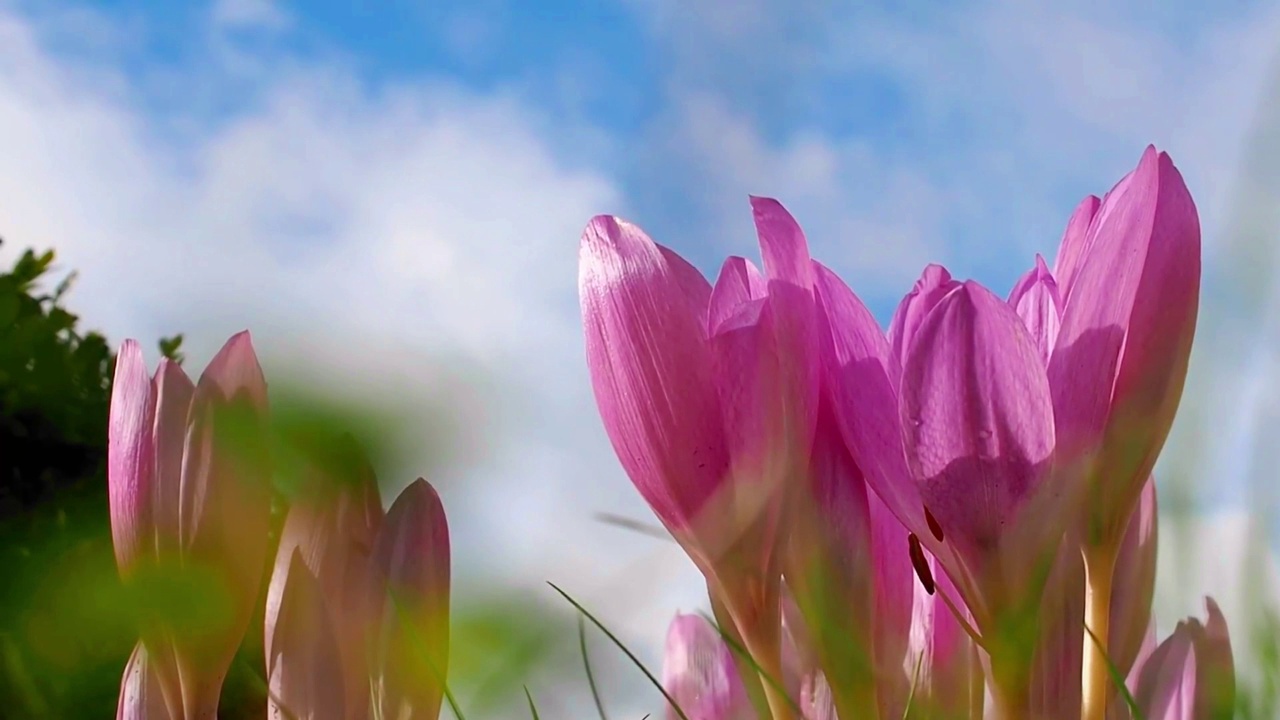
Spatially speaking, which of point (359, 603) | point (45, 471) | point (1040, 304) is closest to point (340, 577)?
point (359, 603)

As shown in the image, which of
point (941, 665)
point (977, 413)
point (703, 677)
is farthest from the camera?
point (703, 677)

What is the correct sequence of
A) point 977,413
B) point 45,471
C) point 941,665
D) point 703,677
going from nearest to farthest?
1. point 977,413
2. point 941,665
3. point 703,677
4. point 45,471

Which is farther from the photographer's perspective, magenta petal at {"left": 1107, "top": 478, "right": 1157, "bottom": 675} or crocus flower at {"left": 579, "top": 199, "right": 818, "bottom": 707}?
magenta petal at {"left": 1107, "top": 478, "right": 1157, "bottom": 675}

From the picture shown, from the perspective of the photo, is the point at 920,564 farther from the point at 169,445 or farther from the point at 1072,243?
the point at 169,445

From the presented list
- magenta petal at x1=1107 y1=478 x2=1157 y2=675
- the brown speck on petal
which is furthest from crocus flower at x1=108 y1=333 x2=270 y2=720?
magenta petal at x1=1107 y1=478 x2=1157 y2=675

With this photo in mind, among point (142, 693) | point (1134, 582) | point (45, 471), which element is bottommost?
point (142, 693)

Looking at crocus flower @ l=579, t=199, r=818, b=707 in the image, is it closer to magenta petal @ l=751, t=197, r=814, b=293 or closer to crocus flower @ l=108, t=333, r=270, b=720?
magenta petal @ l=751, t=197, r=814, b=293
